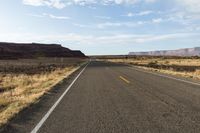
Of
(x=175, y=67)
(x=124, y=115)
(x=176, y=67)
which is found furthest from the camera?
(x=176, y=67)

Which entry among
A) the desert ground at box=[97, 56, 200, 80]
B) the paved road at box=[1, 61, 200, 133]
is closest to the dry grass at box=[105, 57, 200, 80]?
the desert ground at box=[97, 56, 200, 80]

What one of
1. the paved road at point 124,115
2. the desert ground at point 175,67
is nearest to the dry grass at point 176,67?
the desert ground at point 175,67

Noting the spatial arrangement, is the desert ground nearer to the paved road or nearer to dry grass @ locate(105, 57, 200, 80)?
dry grass @ locate(105, 57, 200, 80)

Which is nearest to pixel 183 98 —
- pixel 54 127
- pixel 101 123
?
pixel 101 123

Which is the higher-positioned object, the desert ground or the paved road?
the paved road

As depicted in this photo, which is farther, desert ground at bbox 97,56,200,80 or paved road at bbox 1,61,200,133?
desert ground at bbox 97,56,200,80

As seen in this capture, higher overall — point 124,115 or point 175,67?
point 124,115

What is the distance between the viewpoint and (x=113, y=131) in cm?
638

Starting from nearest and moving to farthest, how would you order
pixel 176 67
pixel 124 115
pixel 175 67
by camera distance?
pixel 124 115, pixel 175 67, pixel 176 67

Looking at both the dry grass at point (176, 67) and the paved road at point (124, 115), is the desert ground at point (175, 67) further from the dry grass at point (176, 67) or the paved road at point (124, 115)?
the paved road at point (124, 115)

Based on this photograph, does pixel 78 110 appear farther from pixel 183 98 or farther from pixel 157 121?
pixel 183 98

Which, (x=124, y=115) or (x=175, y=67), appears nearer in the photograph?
(x=124, y=115)

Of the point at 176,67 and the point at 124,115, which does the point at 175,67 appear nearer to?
the point at 176,67

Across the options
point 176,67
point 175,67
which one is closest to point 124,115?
point 175,67
